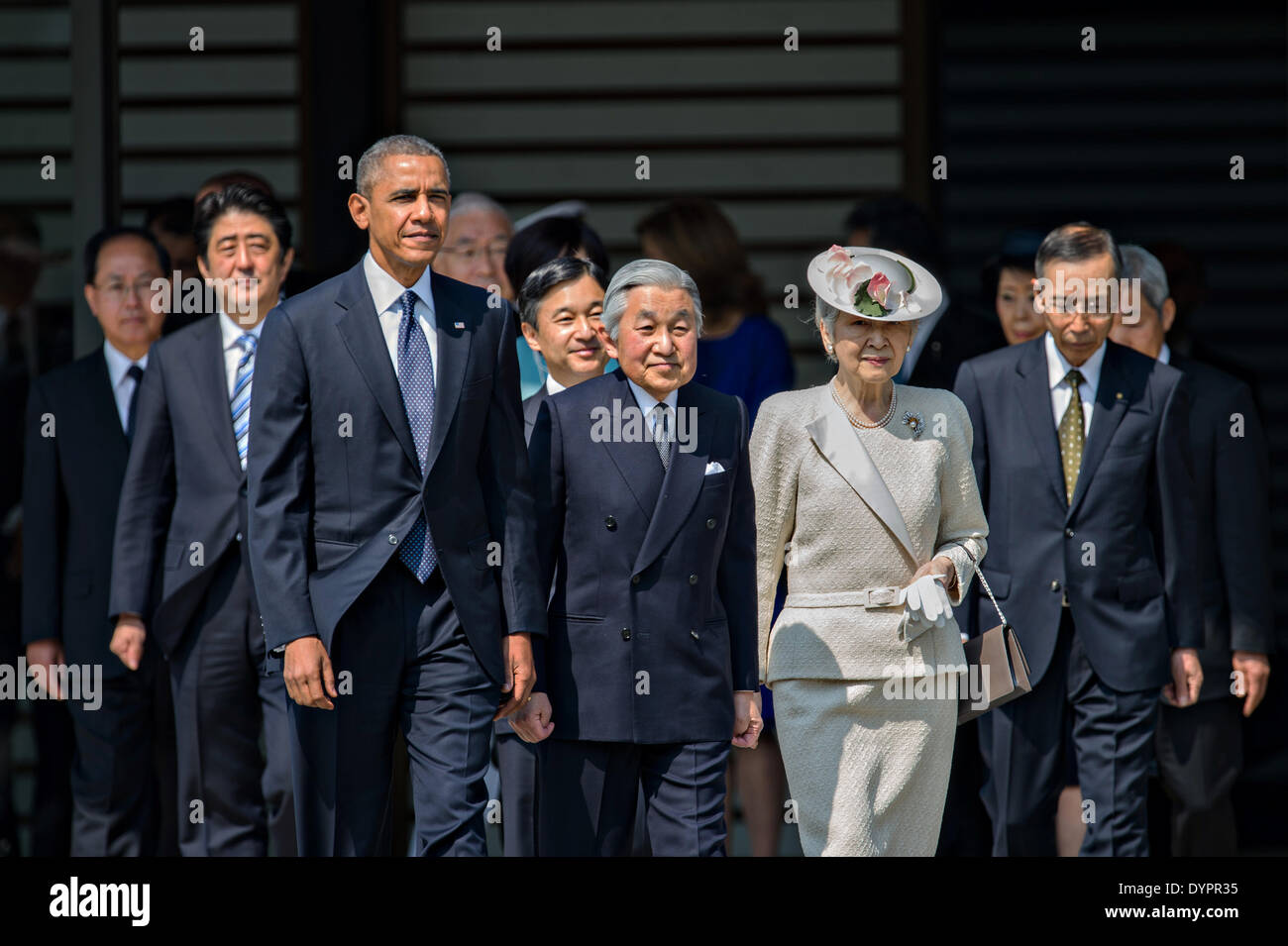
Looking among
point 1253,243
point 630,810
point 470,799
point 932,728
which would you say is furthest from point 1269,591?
point 1253,243

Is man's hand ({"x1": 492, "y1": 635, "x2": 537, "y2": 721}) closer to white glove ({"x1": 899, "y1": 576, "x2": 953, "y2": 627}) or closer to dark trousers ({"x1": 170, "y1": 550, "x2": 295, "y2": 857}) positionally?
white glove ({"x1": 899, "y1": 576, "x2": 953, "y2": 627})

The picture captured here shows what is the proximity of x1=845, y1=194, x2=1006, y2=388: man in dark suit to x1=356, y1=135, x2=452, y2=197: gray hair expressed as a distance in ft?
5.85

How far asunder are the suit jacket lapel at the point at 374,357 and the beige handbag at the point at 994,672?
1357mm

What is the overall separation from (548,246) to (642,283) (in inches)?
45.5

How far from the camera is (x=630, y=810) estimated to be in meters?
4.39

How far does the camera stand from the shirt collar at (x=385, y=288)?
172 inches

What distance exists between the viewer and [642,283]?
4410mm

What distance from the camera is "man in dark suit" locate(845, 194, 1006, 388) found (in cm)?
563

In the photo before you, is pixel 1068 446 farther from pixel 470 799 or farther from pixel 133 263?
pixel 133 263

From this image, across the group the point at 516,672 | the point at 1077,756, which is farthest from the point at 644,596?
the point at 1077,756

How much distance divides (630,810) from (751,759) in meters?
1.43

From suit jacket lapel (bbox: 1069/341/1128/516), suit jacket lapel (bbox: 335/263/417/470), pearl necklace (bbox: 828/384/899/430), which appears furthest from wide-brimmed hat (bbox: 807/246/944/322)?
suit jacket lapel (bbox: 335/263/417/470)

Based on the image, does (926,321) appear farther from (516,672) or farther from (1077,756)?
(516,672)
